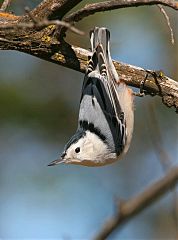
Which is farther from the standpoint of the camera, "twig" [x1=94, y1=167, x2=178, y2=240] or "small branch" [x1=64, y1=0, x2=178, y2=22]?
"small branch" [x1=64, y1=0, x2=178, y2=22]

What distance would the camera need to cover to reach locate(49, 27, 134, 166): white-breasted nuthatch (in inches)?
140

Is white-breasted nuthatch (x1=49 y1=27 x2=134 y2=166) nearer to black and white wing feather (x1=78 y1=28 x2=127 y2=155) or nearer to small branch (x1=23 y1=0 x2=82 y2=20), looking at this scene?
black and white wing feather (x1=78 y1=28 x2=127 y2=155)

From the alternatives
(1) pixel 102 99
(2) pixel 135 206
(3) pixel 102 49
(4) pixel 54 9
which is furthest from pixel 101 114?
(2) pixel 135 206

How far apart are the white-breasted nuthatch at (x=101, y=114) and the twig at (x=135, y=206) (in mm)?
2048

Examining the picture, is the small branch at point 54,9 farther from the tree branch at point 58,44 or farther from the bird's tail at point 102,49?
the bird's tail at point 102,49

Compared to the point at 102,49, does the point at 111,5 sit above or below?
above

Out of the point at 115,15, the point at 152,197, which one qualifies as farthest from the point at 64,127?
the point at 152,197

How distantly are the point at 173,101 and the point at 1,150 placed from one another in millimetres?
3295

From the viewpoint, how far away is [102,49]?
11.8 feet

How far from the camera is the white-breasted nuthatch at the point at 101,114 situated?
140 inches

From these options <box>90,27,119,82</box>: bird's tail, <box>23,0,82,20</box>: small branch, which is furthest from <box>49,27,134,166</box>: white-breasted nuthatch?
<box>23,0,82,20</box>: small branch

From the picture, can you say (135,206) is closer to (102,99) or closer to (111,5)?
(111,5)

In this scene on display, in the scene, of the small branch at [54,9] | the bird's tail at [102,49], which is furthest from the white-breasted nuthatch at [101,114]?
the small branch at [54,9]

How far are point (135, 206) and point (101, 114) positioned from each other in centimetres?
227
